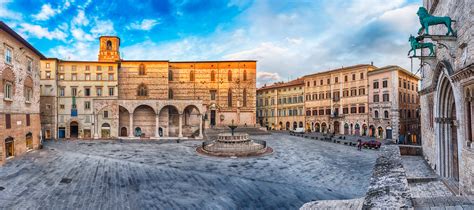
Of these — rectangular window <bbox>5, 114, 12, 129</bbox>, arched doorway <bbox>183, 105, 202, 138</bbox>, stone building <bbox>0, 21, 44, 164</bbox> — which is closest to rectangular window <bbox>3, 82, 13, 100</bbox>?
stone building <bbox>0, 21, 44, 164</bbox>

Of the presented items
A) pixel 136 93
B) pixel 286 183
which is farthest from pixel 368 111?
pixel 136 93

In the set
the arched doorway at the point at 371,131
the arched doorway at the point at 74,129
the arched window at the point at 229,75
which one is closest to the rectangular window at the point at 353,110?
the arched doorway at the point at 371,131

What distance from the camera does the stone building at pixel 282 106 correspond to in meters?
49.0

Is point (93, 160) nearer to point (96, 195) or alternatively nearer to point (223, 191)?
point (96, 195)

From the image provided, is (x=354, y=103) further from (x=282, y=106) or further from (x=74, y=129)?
(x=74, y=129)

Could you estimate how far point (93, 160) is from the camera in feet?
62.0

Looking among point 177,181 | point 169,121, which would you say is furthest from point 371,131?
point 177,181

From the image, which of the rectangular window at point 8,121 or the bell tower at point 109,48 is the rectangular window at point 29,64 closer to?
the rectangular window at point 8,121

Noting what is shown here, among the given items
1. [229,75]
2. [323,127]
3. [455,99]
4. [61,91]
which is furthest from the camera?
[229,75]

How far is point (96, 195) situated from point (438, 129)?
18327 mm

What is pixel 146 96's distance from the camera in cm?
4275

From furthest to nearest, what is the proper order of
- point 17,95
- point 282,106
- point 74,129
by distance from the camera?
point 282,106, point 74,129, point 17,95

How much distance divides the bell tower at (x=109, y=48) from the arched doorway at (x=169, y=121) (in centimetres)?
1963

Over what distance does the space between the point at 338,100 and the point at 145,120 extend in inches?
1356
